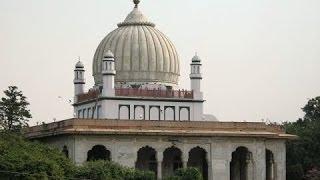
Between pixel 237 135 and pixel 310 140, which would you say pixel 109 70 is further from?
pixel 310 140

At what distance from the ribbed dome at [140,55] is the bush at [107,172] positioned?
11.1 metres

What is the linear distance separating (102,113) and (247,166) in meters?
9.16

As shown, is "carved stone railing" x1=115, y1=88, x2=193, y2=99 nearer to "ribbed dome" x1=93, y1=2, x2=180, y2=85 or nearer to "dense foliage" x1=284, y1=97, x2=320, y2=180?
"ribbed dome" x1=93, y1=2, x2=180, y2=85

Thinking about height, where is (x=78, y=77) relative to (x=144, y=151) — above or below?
above

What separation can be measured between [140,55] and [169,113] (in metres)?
3.96

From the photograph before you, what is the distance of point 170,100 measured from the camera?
238 ft

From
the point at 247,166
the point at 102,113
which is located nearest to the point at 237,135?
the point at 247,166

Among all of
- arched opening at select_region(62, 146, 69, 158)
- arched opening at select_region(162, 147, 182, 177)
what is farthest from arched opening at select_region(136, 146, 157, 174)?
arched opening at select_region(62, 146, 69, 158)

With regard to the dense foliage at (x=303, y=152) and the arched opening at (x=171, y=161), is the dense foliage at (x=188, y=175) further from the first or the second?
the dense foliage at (x=303, y=152)

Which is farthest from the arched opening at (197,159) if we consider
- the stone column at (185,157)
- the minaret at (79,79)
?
the minaret at (79,79)

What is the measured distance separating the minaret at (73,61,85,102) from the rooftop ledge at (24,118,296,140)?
5354 millimetres

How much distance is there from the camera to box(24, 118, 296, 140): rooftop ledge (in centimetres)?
6569

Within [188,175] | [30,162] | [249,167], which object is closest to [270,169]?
[249,167]

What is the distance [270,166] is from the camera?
7188 cm
